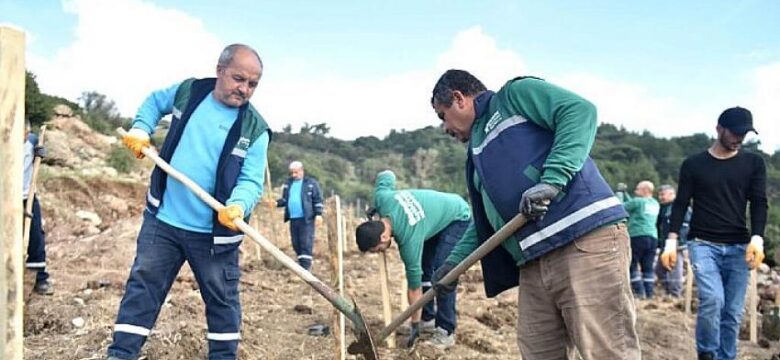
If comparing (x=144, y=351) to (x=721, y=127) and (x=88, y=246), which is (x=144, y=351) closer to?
(x=721, y=127)

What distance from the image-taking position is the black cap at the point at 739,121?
13.7ft

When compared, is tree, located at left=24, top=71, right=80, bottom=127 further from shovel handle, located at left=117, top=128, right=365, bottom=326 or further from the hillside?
shovel handle, located at left=117, top=128, right=365, bottom=326

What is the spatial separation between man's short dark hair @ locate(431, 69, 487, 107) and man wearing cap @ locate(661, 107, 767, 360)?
7.04 ft

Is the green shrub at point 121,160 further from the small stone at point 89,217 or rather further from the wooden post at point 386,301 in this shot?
the wooden post at point 386,301

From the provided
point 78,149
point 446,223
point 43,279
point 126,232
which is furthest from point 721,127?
point 78,149

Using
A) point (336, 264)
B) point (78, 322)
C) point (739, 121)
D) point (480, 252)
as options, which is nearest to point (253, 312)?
point (78, 322)

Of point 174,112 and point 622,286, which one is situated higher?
point 174,112

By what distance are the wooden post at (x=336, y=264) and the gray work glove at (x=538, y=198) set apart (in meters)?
1.66

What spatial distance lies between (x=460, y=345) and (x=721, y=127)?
253cm

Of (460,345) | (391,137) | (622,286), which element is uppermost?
(391,137)

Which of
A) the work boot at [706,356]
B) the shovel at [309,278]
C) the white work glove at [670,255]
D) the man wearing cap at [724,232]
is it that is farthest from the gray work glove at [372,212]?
the work boot at [706,356]

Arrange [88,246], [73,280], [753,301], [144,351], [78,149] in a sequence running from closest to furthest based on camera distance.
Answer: [144,351]
[753,301]
[73,280]
[88,246]
[78,149]

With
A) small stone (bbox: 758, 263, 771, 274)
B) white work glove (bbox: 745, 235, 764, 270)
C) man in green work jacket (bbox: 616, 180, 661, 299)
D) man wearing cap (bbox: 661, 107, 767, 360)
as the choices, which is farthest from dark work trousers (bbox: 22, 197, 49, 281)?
small stone (bbox: 758, 263, 771, 274)

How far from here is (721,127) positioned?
428cm
